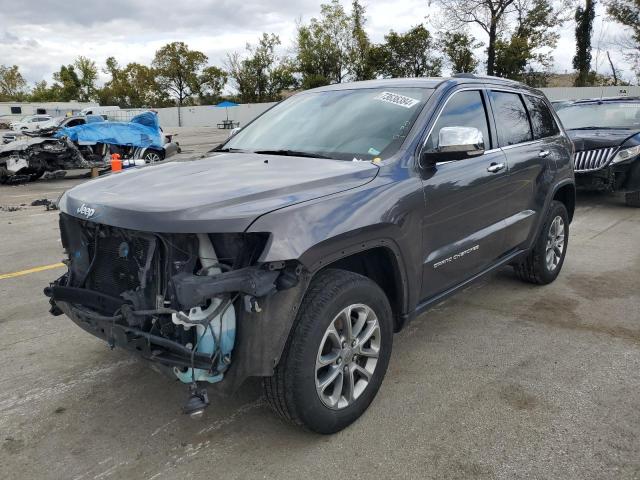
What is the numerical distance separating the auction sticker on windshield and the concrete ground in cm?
169

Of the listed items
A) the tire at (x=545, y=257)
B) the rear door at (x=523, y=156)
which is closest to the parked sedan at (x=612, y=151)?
the tire at (x=545, y=257)

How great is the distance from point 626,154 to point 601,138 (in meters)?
0.50

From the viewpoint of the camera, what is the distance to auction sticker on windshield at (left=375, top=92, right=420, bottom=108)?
3.44 meters

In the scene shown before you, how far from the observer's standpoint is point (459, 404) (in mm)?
3059

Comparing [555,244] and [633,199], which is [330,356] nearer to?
[555,244]

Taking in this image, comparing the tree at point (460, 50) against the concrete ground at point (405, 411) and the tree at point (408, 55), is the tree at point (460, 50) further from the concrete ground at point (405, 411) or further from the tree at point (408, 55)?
the concrete ground at point (405, 411)

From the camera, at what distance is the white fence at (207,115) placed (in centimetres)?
5441

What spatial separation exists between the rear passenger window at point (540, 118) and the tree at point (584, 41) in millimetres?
44798

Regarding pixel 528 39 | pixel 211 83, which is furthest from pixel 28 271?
pixel 211 83

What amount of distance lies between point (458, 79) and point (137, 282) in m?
2.59

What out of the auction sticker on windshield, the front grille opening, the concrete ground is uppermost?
the auction sticker on windshield

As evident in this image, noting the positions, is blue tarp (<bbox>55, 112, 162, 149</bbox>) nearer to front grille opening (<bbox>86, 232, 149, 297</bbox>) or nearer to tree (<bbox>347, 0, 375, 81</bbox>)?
front grille opening (<bbox>86, 232, 149, 297</bbox>)

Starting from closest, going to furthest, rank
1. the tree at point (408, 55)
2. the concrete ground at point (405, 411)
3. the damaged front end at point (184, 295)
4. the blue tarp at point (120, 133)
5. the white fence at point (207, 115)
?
the damaged front end at point (184, 295)
the concrete ground at point (405, 411)
the blue tarp at point (120, 133)
the tree at point (408, 55)
the white fence at point (207, 115)

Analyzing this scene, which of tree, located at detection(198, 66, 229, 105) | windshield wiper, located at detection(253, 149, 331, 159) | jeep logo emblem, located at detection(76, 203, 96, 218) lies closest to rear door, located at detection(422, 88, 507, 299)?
windshield wiper, located at detection(253, 149, 331, 159)
